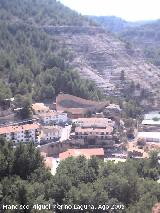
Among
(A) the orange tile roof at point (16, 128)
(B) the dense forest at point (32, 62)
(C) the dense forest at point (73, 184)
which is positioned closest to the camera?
(C) the dense forest at point (73, 184)

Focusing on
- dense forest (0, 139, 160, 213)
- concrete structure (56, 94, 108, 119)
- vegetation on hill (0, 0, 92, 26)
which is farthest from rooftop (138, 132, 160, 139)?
vegetation on hill (0, 0, 92, 26)

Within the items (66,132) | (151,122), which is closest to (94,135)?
(66,132)

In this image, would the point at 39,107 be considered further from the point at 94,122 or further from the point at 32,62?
the point at 32,62

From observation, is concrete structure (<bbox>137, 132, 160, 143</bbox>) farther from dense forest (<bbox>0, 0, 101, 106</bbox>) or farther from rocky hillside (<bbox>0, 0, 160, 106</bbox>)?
rocky hillside (<bbox>0, 0, 160, 106</bbox>)

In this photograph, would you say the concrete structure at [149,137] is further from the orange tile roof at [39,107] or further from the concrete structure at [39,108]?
the orange tile roof at [39,107]

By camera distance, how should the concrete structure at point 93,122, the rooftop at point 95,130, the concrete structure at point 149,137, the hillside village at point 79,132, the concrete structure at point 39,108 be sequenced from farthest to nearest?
the concrete structure at point 149,137
the concrete structure at point 39,108
the concrete structure at point 93,122
the rooftop at point 95,130
the hillside village at point 79,132

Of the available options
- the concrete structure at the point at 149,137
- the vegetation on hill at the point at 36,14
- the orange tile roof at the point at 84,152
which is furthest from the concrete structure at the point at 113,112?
the vegetation on hill at the point at 36,14

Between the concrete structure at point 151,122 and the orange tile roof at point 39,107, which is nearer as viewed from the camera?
the orange tile roof at point 39,107
